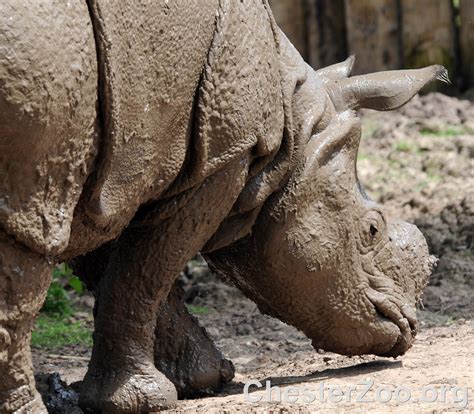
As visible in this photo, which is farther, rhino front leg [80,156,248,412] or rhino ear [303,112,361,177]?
rhino ear [303,112,361,177]

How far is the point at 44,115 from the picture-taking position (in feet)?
10.7

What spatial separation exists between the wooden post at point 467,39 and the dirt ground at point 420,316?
0.42m

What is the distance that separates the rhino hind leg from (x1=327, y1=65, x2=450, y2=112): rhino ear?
39.6 inches

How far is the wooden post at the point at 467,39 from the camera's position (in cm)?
1081

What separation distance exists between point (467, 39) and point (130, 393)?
24.1ft

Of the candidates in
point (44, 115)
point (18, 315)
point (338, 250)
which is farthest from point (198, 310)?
point (44, 115)

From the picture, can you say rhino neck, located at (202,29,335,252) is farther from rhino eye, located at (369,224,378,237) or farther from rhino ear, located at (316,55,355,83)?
rhino eye, located at (369,224,378,237)

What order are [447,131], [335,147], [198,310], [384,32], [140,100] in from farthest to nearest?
[384,32]
[447,131]
[198,310]
[335,147]
[140,100]

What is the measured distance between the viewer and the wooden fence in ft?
35.9

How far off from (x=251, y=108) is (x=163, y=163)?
16.3 inches

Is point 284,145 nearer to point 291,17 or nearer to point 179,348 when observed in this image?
point 179,348

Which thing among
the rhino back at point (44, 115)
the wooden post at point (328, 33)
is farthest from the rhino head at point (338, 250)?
the wooden post at point (328, 33)

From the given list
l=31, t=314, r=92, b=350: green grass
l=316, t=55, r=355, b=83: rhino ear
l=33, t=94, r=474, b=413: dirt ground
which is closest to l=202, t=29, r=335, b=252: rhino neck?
l=316, t=55, r=355, b=83: rhino ear

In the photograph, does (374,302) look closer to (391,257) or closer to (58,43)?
(391,257)
